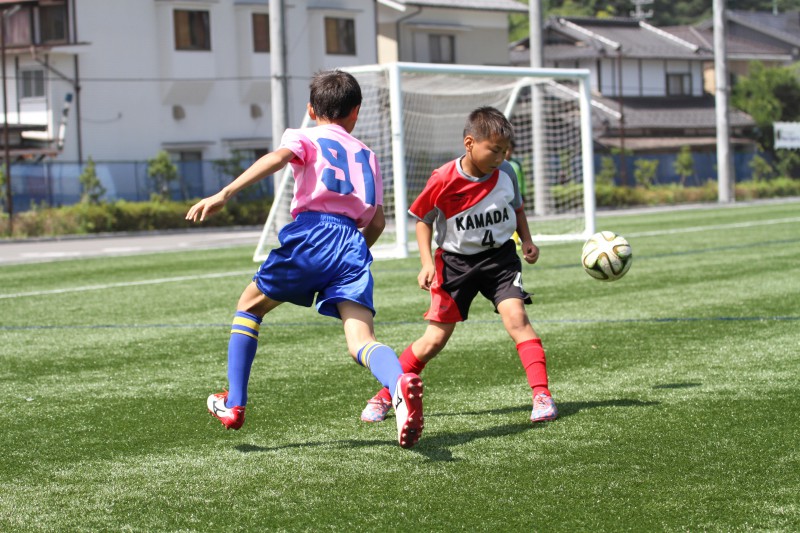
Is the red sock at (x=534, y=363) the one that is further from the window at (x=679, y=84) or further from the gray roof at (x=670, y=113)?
the window at (x=679, y=84)

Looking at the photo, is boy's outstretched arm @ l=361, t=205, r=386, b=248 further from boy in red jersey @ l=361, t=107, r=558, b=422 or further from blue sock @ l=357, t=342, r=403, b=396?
blue sock @ l=357, t=342, r=403, b=396

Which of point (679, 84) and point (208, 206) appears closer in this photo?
point (208, 206)

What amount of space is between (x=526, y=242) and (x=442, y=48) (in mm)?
45282

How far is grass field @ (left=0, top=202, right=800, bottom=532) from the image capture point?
3885 millimetres

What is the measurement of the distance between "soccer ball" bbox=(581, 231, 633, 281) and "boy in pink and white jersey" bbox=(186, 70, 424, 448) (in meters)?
1.98

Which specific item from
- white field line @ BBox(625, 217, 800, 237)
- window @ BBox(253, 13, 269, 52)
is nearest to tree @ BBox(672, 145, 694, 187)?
window @ BBox(253, 13, 269, 52)

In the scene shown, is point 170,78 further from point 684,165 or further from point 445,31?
point 684,165

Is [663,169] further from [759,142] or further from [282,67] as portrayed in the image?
[282,67]

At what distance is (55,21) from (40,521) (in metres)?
37.2

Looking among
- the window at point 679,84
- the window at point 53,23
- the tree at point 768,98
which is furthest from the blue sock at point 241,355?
the window at point 679,84

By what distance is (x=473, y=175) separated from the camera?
5.73 metres

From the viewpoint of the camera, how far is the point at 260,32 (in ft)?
141

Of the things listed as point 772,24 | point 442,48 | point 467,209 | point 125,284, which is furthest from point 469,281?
point 772,24

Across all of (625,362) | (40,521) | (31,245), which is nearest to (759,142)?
(31,245)
